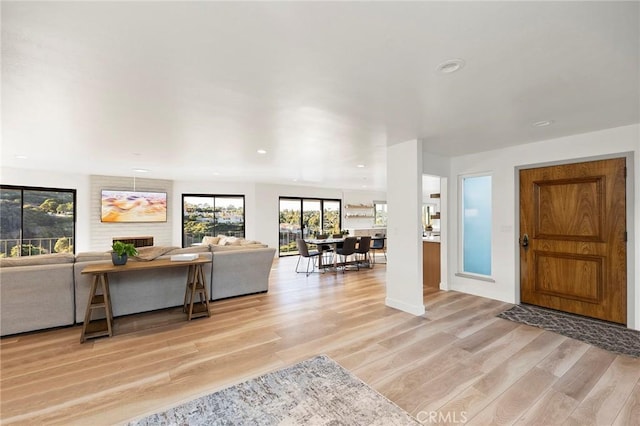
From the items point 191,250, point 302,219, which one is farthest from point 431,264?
point 302,219

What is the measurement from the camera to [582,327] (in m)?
3.35

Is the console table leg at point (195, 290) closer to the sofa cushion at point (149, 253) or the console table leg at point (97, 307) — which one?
the sofa cushion at point (149, 253)

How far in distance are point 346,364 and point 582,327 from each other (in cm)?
295

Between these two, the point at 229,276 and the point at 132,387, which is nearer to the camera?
the point at 132,387

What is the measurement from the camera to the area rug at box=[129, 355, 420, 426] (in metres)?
1.85

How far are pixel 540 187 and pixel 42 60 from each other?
5.48m

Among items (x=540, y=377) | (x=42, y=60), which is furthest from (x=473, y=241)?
(x=42, y=60)

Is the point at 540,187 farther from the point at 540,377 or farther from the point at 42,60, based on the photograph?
the point at 42,60

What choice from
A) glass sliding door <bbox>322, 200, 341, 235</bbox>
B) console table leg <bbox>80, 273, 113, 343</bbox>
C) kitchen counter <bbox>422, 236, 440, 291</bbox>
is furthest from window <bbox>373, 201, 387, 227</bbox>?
console table leg <bbox>80, 273, 113, 343</bbox>

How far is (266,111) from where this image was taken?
112 inches

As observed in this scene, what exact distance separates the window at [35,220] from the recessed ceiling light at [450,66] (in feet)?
28.1

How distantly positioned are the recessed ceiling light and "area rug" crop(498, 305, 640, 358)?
10.1 feet

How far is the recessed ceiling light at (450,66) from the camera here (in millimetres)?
1936

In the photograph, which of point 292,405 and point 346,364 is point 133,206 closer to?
point 346,364
